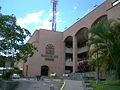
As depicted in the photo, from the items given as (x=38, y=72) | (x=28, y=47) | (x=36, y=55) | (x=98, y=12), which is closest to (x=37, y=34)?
(x=36, y=55)

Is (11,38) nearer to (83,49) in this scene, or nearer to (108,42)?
(108,42)

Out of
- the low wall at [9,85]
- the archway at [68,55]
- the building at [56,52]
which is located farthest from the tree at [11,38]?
the archway at [68,55]

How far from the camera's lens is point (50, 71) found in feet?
227

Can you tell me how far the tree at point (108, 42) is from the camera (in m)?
23.0

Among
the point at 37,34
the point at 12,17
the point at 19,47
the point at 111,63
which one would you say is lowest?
the point at 111,63

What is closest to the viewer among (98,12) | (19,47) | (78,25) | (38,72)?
(19,47)

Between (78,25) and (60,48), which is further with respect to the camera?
(60,48)

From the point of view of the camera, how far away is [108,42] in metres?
23.6

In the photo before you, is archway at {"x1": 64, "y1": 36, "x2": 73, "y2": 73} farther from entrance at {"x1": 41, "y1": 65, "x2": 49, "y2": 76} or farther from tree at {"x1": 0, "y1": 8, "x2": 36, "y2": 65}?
tree at {"x1": 0, "y1": 8, "x2": 36, "y2": 65}

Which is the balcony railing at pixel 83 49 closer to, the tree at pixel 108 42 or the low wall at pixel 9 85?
the low wall at pixel 9 85

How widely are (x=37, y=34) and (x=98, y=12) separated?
22.5 metres

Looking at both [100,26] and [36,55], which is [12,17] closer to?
[100,26]

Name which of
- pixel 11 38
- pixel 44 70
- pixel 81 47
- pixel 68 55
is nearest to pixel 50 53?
pixel 44 70

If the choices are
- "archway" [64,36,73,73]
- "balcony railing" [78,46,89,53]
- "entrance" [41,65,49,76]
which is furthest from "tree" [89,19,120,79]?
"archway" [64,36,73,73]
